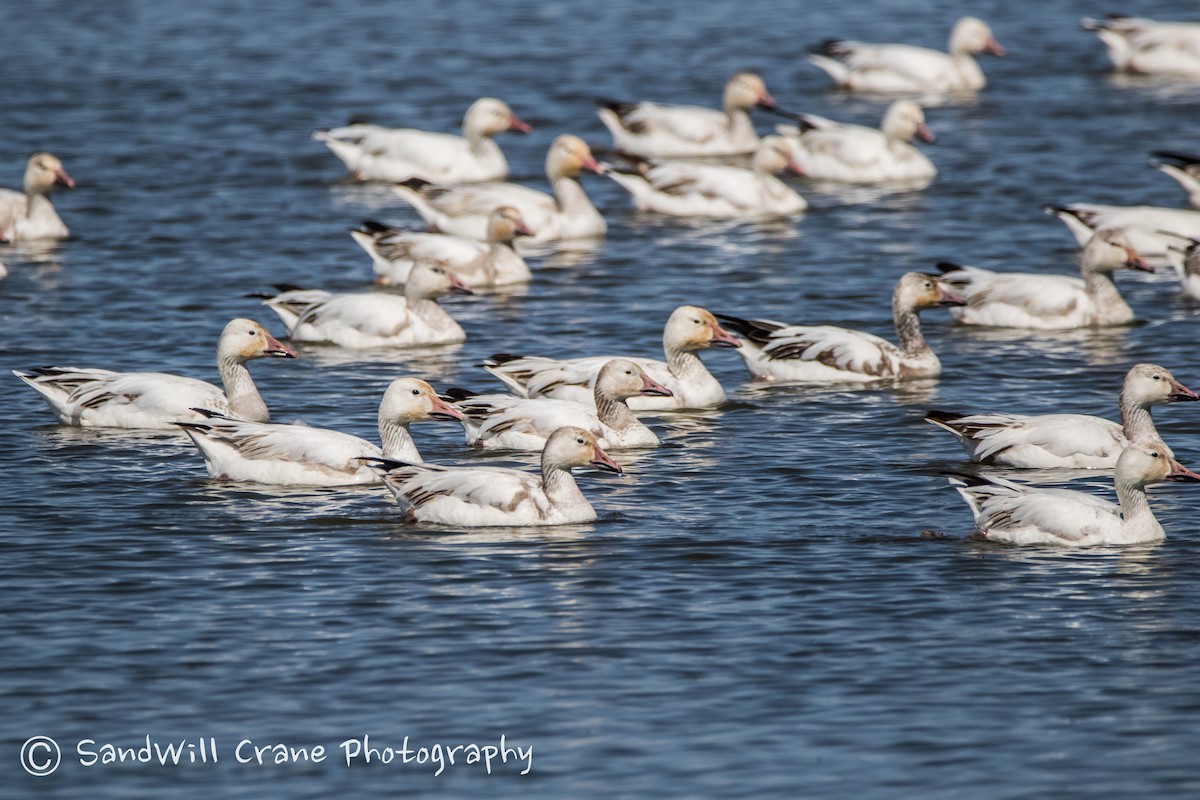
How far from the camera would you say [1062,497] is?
13945mm

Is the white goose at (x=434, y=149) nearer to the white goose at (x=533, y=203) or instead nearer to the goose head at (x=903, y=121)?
the white goose at (x=533, y=203)

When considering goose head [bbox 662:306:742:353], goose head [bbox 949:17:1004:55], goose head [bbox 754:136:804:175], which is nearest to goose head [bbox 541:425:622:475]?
goose head [bbox 662:306:742:353]

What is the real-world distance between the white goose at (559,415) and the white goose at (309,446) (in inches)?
35.6

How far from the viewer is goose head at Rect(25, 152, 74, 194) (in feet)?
81.6

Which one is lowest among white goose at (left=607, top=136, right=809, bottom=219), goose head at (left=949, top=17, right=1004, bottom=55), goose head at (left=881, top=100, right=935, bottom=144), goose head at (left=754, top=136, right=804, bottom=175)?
white goose at (left=607, top=136, right=809, bottom=219)

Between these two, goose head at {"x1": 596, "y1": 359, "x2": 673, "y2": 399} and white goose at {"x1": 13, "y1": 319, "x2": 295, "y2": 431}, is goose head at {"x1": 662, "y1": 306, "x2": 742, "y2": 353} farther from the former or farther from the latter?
white goose at {"x1": 13, "y1": 319, "x2": 295, "y2": 431}

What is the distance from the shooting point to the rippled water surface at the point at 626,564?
11.0m

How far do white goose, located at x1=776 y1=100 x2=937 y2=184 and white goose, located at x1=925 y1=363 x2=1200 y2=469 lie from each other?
41.3 feet

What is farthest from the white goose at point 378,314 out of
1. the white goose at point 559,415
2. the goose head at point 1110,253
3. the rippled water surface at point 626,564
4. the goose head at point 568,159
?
the goose head at point 1110,253

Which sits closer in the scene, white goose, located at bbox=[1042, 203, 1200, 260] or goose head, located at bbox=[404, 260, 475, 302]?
goose head, located at bbox=[404, 260, 475, 302]

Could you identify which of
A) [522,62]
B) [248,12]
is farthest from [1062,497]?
[248,12]

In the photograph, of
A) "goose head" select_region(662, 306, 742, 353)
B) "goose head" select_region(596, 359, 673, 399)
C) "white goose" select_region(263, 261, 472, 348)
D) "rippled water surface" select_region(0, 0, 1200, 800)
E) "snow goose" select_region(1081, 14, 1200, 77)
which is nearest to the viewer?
"rippled water surface" select_region(0, 0, 1200, 800)

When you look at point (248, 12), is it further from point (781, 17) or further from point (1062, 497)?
point (1062, 497)

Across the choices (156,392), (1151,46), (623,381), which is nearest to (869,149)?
(1151,46)
